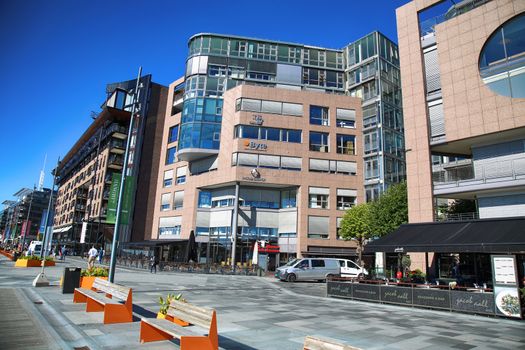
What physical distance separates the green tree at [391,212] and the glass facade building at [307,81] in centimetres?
1210

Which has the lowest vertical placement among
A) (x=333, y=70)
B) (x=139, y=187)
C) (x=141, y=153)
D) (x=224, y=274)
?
(x=224, y=274)

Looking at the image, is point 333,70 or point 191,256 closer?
point 191,256

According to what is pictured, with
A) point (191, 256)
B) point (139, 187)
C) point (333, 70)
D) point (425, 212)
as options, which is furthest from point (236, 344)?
point (139, 187)

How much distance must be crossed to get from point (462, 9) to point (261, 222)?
28.7 m

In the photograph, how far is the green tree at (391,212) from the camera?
2956 cm

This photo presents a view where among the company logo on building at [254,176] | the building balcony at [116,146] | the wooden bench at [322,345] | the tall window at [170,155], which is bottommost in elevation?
the wooden bench at [322,345]

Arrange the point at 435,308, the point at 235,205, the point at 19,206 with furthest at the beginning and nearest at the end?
the point at 19,206
the point at 235,205
the point at 435,308

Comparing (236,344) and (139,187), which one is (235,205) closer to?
(139,187)

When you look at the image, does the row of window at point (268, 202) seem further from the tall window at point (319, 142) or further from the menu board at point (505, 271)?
the menu board at point (505, 271)

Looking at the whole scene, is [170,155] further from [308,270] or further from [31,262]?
[308,270]

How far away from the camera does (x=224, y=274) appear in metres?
34.4

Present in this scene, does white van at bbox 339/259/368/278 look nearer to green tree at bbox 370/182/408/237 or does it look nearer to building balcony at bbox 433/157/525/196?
green tree at bbox 370/182/408/237

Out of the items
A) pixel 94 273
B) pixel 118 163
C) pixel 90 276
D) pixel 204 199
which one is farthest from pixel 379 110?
pixel 118 163

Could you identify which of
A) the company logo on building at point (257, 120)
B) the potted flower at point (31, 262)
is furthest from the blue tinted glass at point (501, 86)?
the potted flower at point (31, 262)
